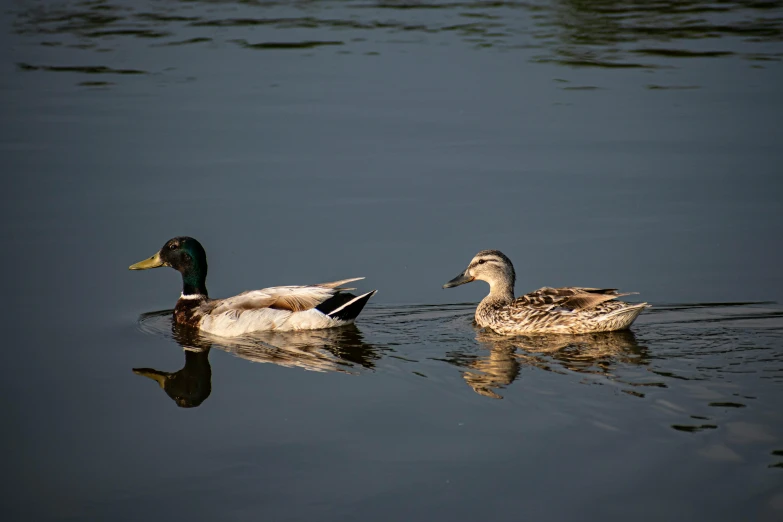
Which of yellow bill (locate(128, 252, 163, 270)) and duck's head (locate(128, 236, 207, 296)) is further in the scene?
yellow bill (locate(128, 252, 163, 270))

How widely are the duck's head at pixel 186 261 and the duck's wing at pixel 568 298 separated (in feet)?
10.6

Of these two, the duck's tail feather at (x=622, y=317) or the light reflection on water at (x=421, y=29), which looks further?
the light reflection on water at (x=421, y=29)

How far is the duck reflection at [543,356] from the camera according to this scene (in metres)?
8.54

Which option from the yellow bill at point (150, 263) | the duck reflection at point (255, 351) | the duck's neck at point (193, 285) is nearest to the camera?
the duck reflection at point (255, 351)

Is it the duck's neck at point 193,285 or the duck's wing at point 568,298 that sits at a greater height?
the duck's wing at point 568,298

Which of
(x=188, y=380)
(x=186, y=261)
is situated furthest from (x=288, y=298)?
(x=188, y=380)

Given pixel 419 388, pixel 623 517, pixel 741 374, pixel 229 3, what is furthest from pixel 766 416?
pixel 229 3

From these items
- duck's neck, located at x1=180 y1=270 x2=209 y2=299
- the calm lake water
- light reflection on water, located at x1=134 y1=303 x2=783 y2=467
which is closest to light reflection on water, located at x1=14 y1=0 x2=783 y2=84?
the calm lake water

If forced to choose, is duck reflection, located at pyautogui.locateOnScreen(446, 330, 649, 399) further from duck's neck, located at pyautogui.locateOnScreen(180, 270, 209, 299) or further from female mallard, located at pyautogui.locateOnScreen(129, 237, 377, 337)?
duck's neck, located at pyautogui.locateOnScreen(180, 270, 209, 299)

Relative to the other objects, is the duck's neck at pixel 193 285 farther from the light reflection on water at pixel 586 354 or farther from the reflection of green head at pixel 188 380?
the reflection of green head at pixel 188 380

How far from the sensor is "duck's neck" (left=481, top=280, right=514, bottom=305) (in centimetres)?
1051

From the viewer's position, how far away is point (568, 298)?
383 inches

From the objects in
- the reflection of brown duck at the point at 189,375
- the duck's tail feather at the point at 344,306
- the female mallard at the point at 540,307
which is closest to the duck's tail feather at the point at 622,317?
the female mallard at the point at 540,307

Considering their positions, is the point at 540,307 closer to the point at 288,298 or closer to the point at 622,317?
the point at 622,317
